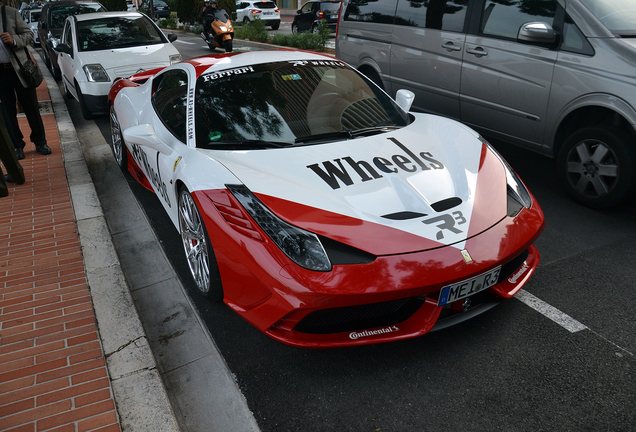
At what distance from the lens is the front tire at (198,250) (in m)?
2.90

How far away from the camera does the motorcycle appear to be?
16.9 meters

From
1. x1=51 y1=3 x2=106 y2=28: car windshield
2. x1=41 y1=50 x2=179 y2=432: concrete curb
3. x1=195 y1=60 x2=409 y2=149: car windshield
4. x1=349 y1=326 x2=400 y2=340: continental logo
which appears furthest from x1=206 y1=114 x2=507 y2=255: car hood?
x1=51 y1=3 x2=106 y2=28: car windshield

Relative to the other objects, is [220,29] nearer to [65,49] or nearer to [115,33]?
[115,33]

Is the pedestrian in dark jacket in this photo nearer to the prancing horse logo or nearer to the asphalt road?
the asphalt road

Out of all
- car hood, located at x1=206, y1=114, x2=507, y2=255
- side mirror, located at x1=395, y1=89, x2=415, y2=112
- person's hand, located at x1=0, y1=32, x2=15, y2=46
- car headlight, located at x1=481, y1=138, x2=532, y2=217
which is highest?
person's hand, located at x1=0, y1=32, x2=15, y2=46

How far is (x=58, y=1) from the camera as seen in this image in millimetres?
13648

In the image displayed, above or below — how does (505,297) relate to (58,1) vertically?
below

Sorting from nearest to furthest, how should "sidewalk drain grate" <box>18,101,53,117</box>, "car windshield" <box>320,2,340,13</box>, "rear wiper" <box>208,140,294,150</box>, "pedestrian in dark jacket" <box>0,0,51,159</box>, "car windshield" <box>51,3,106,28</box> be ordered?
"rear wiper" <box>208,140,294,150</box>
"pedestrian in dark jacket" <box>0,0,51,159</box>
"sidewalk drain grate" <box>18,101,53,117</box>
"car windshield" <box>51,3,106,28</box>
"car windshield" <box>320,2,340,13</box>

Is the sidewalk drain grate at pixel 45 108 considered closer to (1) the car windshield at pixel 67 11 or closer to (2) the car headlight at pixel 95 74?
(2) the car headlight at pixel 95 74

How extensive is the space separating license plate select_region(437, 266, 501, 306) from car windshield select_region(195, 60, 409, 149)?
4.32ft

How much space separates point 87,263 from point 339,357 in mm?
2025

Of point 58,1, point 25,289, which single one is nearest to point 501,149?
point 25,289

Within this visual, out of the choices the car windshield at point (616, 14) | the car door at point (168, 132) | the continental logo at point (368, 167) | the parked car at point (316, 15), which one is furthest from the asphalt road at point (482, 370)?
the parked car at point (316, 15)

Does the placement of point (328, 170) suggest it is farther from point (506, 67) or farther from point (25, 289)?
point (506, 67)
